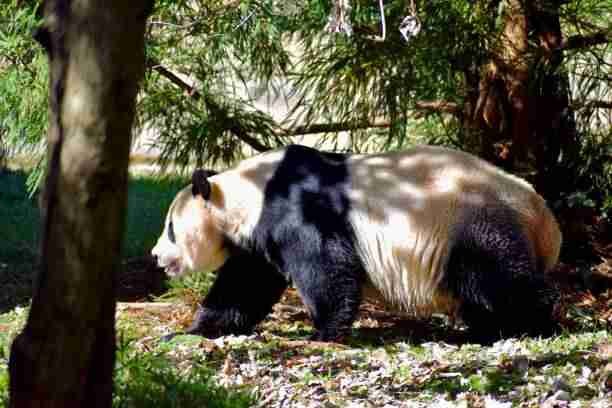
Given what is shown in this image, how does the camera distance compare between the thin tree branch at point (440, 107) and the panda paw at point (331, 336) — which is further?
the thin tree branch at point (440, 107)

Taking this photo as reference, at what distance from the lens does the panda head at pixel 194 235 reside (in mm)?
5734

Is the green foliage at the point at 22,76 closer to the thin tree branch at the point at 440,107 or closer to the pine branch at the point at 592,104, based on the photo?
the thin tree branch at the point at 440,107

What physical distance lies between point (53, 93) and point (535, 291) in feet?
9.82

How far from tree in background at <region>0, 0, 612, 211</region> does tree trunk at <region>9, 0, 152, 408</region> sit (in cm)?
330

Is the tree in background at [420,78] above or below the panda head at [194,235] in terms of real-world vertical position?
above

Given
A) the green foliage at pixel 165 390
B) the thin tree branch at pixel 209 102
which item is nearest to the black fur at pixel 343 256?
the green foliage at pixel 165 390

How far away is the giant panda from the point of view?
5145mm

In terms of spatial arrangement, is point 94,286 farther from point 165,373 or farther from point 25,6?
point 25,6

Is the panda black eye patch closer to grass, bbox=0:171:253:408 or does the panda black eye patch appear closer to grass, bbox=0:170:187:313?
grass, bbox=0:171:253:408

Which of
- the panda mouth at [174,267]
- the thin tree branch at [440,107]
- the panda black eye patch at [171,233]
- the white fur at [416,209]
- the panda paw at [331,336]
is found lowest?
the panda paw at [331,336]

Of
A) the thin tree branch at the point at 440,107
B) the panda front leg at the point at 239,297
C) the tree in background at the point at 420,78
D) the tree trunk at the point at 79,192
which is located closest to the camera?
the tree trunk at the point at 79,192

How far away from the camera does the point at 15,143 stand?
21.3 feet

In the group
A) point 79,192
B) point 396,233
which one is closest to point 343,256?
point 396,233

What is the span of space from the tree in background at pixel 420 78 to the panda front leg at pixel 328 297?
1.58 metres
